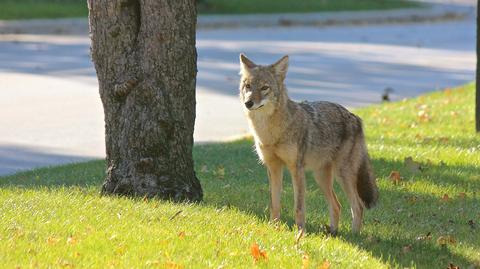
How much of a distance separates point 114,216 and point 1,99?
27.9 feet

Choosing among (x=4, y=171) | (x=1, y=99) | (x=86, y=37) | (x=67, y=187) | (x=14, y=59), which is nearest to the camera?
(x=67, y=187)

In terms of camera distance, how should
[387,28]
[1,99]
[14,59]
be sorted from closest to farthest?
1. [1,99]
2. [14,59]
3. [387,28]

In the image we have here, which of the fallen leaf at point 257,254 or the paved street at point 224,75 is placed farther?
the paved street at point 224,75

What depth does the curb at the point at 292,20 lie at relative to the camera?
983 inches

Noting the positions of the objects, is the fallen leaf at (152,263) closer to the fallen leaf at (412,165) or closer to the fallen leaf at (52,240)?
the fallen leaf at (52,240)

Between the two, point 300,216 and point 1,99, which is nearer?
point 300,216

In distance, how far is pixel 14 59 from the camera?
64.9 feet

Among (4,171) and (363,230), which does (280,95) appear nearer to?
(363,230)

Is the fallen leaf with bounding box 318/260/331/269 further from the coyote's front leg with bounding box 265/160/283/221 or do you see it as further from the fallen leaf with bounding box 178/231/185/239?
the coyote's front leg with bounding box 265/160/283/221

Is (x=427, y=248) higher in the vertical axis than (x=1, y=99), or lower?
higher

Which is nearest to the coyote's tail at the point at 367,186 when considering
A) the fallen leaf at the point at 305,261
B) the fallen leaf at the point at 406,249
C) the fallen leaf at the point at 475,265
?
the fallen leaf at the point at 406,249

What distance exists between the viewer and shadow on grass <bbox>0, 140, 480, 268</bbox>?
7.29 meters

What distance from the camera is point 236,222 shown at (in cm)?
760

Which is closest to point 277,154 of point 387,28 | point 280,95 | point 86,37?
point 280,95
